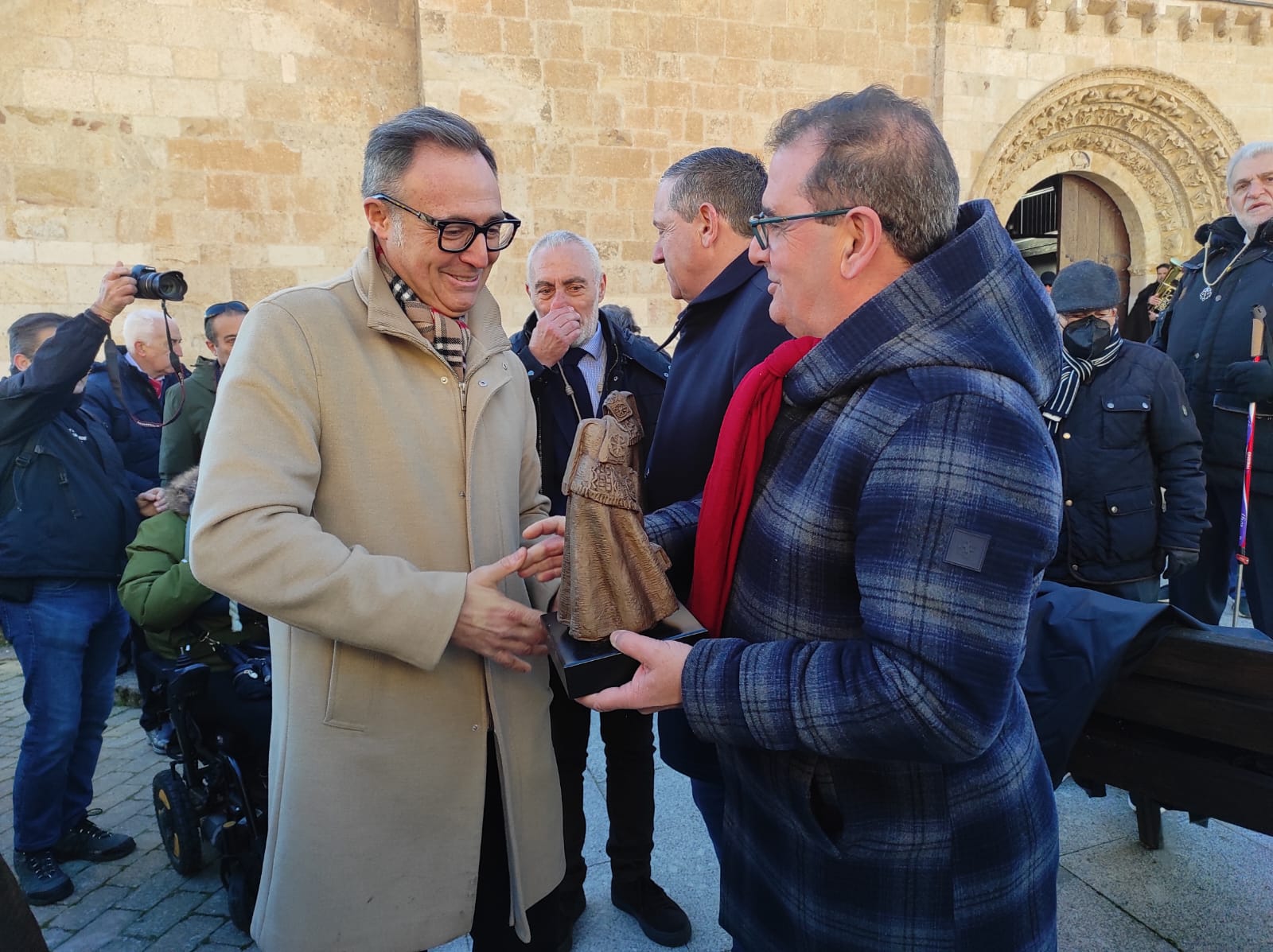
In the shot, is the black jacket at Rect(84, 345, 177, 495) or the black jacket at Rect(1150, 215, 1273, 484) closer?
the black jacket at Rect(1150, 215, 1273, 484)

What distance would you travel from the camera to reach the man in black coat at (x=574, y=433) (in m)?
2.58

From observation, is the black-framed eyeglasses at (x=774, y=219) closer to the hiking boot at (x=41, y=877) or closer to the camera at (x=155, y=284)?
the camera at (x=155, y=284)

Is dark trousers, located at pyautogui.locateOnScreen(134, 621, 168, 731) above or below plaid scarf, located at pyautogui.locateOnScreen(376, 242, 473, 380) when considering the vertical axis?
below

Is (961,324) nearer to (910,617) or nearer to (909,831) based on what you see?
(910,617)

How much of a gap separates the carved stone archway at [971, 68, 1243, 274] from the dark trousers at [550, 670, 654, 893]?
814 cm

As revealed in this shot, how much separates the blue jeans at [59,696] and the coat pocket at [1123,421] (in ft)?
13.5

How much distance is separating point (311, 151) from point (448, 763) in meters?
7.44

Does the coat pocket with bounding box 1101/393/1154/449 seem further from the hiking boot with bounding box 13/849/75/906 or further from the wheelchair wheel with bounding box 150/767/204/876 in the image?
the hiking boot with bounding box 13/849/75/906

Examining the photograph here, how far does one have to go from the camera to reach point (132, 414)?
14.7 feet

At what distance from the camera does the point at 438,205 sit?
157cm

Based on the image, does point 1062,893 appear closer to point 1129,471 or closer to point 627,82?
point 1129,471

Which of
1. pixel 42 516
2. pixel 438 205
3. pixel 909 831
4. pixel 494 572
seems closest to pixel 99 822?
pixel 42 516

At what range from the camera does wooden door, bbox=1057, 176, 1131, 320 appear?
1012 centimetres

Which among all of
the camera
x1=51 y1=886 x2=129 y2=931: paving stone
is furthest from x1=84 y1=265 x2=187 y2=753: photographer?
x1=51 y1=886 x2=129 y2=931: paving stone
